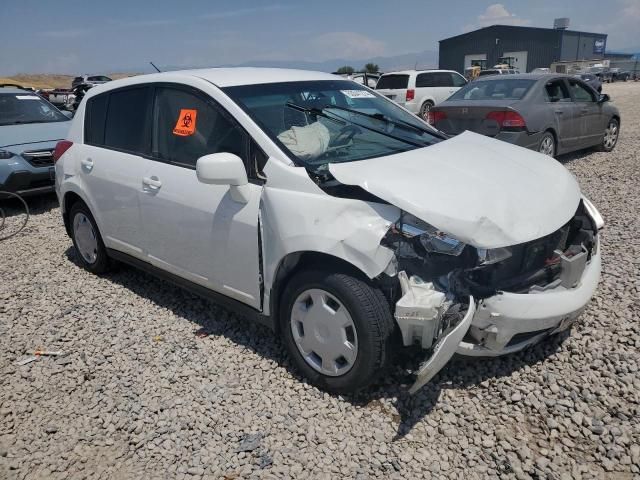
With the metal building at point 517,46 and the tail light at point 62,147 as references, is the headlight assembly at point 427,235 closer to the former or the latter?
the tail light at point 62,147

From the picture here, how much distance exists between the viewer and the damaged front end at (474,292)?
8.09 feet

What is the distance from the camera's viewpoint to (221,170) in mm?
2869

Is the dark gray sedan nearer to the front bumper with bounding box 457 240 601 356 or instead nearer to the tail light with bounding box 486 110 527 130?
the tail light with bounding box 486 110 527 130

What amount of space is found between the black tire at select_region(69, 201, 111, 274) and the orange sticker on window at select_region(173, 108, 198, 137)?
154cm

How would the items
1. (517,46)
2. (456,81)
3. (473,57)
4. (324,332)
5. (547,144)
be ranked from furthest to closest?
1. (473,57)
2. (517,46)
3. (456,81)
4. (547,144)
5. (324,332)

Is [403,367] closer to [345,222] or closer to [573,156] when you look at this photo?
[345,222]

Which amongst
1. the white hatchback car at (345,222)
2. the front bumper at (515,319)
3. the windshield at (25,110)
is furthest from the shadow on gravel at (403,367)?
the windshield at (25,110)

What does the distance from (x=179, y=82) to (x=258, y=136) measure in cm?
98

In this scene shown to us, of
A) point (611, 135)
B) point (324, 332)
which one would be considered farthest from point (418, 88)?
point (324, 332)

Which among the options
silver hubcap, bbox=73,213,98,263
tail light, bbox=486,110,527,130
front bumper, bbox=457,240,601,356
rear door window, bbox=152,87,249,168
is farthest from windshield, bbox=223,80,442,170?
tail light, bbox=486,110,527,130

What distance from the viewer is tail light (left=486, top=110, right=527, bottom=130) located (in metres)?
7.43

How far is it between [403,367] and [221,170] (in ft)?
5.36

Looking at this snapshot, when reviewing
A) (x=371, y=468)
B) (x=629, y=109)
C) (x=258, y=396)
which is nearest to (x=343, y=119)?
(x=258, y=396)

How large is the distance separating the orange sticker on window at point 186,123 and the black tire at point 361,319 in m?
1.38
